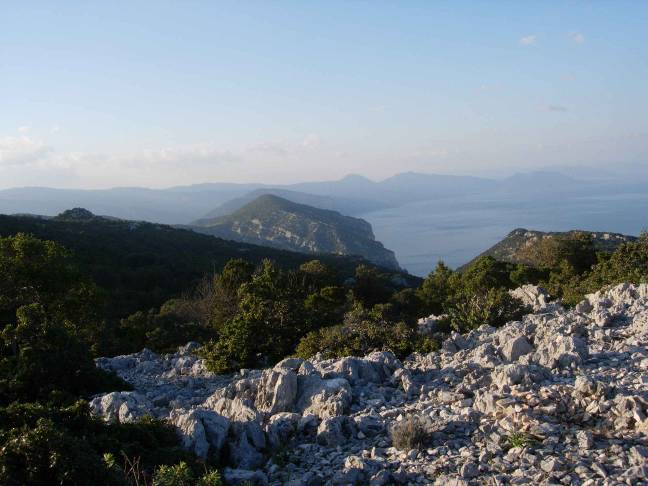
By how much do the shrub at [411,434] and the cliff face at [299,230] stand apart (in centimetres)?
10435

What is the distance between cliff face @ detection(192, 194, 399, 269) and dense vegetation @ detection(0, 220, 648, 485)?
296ft

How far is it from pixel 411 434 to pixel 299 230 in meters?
128

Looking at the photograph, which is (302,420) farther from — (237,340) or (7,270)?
(7,270)

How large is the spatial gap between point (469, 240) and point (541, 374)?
565ft

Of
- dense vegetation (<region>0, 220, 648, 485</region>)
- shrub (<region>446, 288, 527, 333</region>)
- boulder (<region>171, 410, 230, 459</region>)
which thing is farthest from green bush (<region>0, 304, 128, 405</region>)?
shrub (<region>446, 288, 527, 333</region>)

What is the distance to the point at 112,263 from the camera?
1876 inches

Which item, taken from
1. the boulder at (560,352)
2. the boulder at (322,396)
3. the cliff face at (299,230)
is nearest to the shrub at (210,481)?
the boulder at (322,396)

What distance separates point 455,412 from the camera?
7.68m

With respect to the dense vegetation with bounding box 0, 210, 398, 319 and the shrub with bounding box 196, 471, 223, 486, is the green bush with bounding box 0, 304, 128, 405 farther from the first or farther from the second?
the dense vegetation with bounding box 0, 210, 398, 319

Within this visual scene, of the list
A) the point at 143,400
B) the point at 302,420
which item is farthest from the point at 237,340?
the point at 302,420

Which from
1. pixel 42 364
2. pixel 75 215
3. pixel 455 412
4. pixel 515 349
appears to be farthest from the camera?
pixel 75 215

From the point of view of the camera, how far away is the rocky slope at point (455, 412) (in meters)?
6.20

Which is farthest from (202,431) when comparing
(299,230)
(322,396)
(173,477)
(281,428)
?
(299,230)

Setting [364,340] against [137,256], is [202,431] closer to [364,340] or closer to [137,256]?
[364,340]
